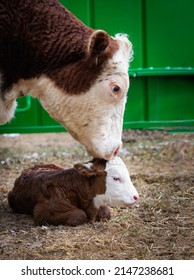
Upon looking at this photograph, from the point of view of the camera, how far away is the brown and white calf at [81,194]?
4.25 meters

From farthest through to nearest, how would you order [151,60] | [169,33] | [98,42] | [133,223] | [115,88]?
[151,60]
[169,33]
[133,223]
[115,88]
[98,42]

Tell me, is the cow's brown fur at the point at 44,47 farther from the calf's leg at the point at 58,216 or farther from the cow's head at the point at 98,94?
the calf's leg at the point at 58,216

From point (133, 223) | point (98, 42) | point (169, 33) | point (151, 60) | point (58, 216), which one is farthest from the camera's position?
point (151, 60)

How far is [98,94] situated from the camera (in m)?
3.92

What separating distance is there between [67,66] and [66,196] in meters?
0.99

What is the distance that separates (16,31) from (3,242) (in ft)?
4.61

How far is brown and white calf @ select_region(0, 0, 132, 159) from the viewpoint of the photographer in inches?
154

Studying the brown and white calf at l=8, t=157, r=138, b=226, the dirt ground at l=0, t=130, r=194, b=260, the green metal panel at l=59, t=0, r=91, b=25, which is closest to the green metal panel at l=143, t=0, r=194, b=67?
the green metal panel at l=59, t=0, r=91, b=25

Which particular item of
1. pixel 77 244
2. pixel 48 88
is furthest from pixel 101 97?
pixel 77 244

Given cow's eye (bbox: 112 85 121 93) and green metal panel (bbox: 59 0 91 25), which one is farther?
green metal panel (bbox: 59 0 91 25)

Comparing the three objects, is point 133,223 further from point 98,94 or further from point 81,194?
point 98,94

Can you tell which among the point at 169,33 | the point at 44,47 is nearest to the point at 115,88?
the point at 44,47

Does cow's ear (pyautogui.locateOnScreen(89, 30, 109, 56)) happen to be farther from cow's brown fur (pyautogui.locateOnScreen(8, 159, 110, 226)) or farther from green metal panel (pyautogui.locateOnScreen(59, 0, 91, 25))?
green metal panel (pyautogui.locateOnScreen(59, 0, 91, 25))

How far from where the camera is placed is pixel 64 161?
6.66m
